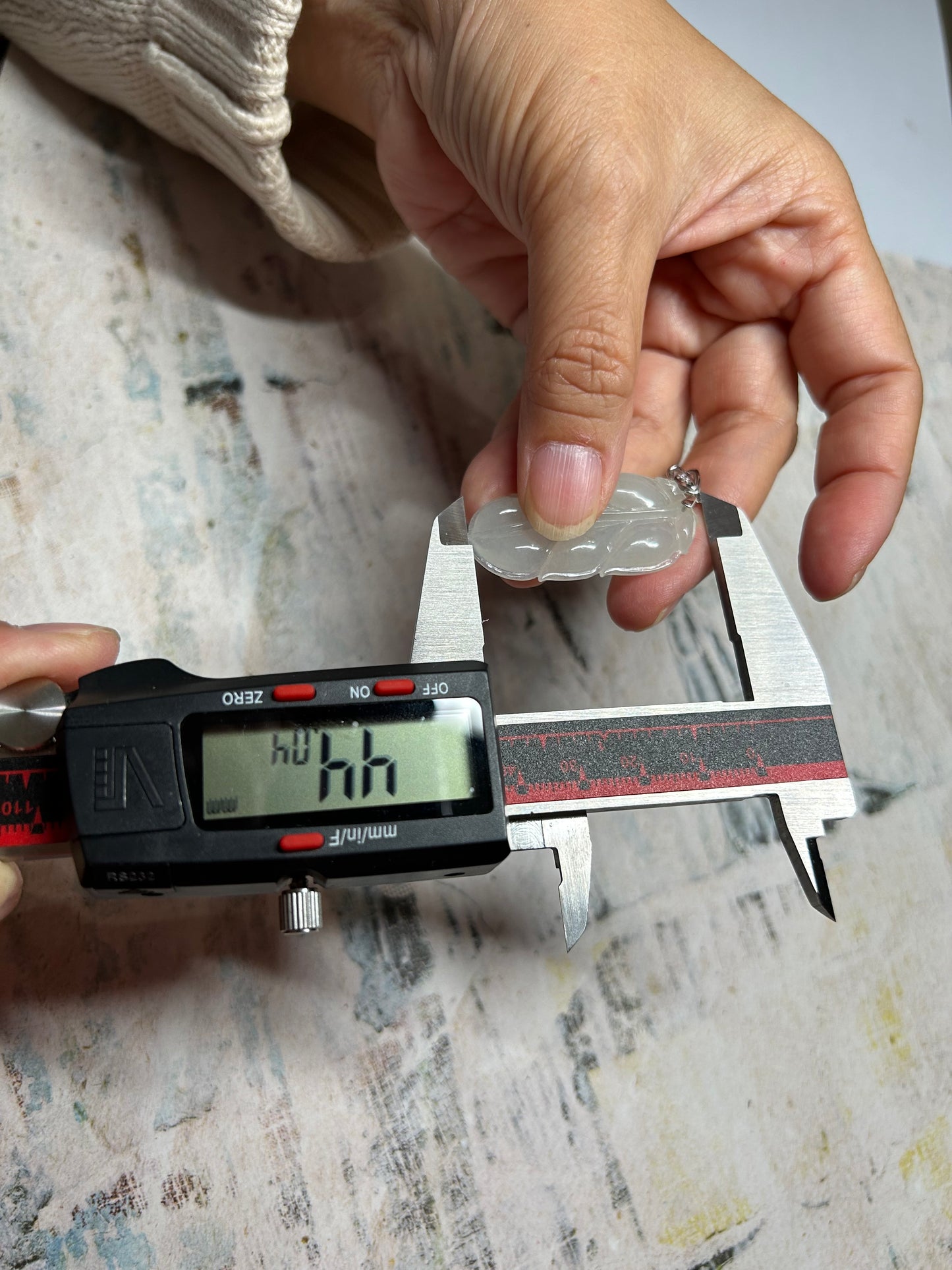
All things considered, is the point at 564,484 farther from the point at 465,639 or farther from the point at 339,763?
the point at 339,763

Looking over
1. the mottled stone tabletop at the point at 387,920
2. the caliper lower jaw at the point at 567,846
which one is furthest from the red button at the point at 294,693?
the mottled stone tabletop at the point at 387,920

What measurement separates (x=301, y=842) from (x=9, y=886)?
0.30 m

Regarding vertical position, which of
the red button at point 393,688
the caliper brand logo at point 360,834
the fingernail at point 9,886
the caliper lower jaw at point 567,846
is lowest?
the fingernail at point 9,886

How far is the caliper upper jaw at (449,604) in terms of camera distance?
1.02 m

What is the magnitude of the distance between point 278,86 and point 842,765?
1090mm

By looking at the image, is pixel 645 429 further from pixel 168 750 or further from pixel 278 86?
pixel 168 750

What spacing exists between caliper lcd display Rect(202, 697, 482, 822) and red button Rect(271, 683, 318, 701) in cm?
2

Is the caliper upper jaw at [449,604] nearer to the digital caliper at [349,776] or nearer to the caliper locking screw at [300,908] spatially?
the digital caliper at [349,776]

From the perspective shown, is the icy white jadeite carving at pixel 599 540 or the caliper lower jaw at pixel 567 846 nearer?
the caliper lower jaw at pixel 567 846

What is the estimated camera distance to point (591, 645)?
1.32 meters

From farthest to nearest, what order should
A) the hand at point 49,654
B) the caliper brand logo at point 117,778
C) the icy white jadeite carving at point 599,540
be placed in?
the icy white jadeite carving at point 599,540 → the hand at point 49,654 → the caliper brand logo at point 117,778

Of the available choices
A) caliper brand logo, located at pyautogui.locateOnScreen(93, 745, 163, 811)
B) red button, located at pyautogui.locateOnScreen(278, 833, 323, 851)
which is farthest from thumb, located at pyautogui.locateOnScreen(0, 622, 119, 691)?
red button, located at pyautogui.locateOnScreen(278, 833, 323, 851)

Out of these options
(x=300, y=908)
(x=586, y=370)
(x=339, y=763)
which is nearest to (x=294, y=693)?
(x=339, y=763)

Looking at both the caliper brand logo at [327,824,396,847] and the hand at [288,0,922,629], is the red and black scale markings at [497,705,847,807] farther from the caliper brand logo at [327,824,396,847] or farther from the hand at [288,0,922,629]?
the hand at [288,0,922,629]
